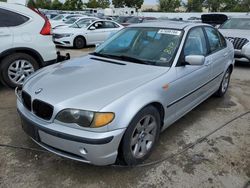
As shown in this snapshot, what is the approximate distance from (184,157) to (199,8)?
2670 inches

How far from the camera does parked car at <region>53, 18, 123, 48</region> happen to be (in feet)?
38.2

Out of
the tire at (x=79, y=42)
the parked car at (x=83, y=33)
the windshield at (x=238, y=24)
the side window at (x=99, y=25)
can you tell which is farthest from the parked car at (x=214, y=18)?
the tire at (x=79, y=42)

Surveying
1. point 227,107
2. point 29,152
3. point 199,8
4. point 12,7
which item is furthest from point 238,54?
point 199,8

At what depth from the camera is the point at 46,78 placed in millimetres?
3033

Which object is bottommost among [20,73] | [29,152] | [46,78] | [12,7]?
[29,152]

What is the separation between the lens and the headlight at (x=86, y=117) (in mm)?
2385

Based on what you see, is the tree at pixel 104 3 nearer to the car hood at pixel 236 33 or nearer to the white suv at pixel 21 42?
the car hood at pixel 236 33

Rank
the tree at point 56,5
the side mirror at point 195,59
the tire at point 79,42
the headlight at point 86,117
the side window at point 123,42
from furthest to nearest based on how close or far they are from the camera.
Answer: the tree at point 56,5 < the tire at point 79,42 < the side window at point 123,42 < the side mirror at point 195,59 < the headlight at point 86,117

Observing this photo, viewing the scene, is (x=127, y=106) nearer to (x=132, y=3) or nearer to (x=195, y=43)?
(x=195, y=43)

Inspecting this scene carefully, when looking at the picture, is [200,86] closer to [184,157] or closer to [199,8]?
[184,157]

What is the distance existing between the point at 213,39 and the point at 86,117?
3097mm

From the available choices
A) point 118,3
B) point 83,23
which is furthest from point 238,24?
point 118,3

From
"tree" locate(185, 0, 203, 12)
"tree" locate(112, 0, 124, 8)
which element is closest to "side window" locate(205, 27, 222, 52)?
"tree" locate(112, 0, 124, 8)

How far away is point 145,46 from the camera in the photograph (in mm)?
3590
